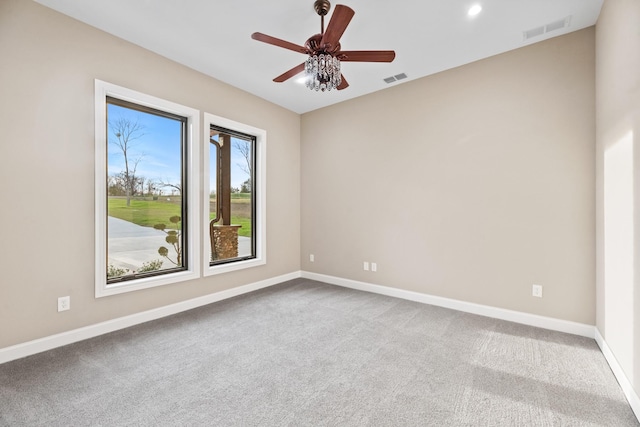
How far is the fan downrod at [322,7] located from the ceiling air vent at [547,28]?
6.40 feet

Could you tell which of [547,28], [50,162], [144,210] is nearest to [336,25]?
[547,28]

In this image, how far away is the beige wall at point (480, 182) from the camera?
2.74 m

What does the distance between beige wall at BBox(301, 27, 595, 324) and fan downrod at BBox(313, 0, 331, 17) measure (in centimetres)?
181

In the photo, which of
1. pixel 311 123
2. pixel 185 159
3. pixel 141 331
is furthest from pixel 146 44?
pixel 141 331

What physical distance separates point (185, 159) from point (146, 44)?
4.11ft

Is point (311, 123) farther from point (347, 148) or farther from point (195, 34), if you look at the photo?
point (195, 34)

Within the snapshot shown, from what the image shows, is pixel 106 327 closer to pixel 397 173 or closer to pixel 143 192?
pixel 143 192

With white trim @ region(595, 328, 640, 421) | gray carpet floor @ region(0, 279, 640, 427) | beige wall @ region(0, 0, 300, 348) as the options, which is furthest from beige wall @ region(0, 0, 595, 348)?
gray carpet floor @ region(0, 279, 640, 427)

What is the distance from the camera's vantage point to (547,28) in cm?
266

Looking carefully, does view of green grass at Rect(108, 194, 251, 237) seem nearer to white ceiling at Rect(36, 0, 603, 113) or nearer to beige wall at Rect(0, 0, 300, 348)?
beige wall at Rect(0, 0, 300, 348)

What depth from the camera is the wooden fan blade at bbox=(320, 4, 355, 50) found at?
184cm

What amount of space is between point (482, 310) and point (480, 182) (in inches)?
57.8

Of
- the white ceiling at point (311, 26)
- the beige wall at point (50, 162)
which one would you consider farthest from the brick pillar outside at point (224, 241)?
the white ceiling at point (311, 26)

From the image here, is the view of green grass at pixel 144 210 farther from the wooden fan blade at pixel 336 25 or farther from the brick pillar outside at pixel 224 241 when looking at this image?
the wooden fan blade at pixel 336 25
